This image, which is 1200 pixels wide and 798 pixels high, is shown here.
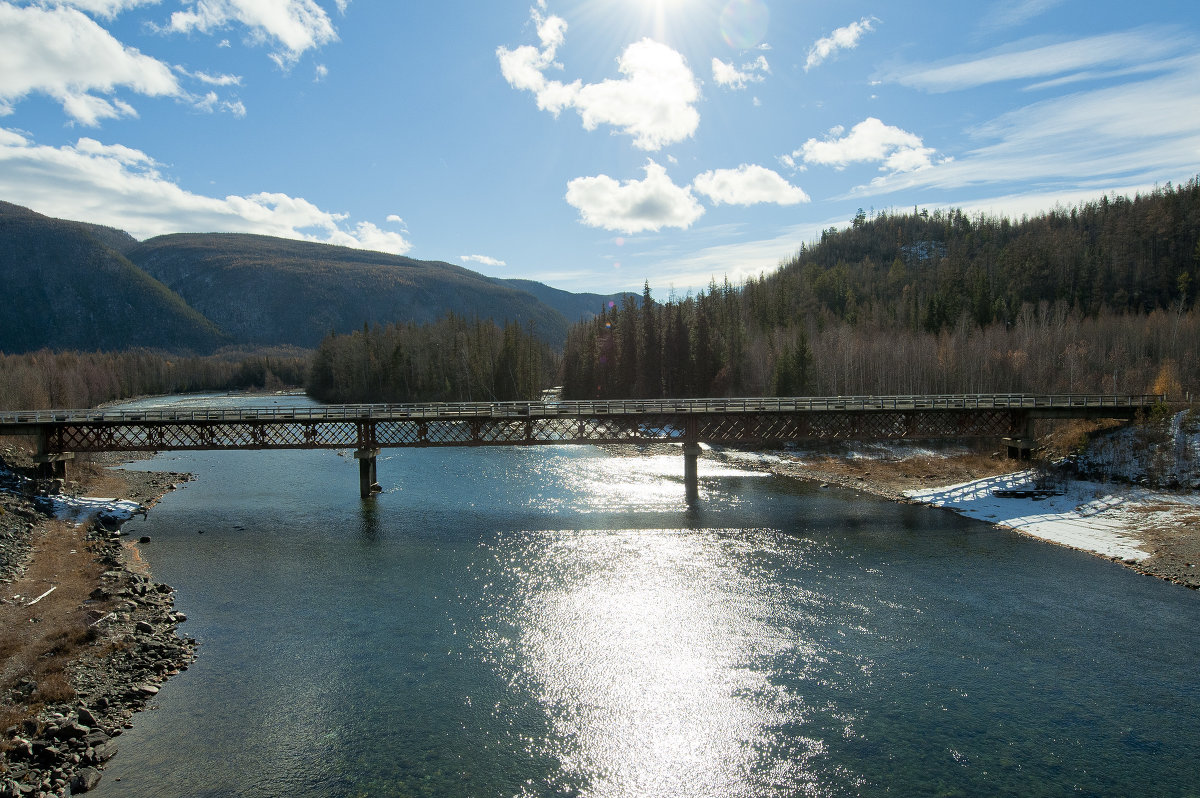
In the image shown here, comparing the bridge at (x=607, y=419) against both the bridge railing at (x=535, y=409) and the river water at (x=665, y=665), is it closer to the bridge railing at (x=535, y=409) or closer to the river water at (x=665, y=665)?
the bridge railing at (x=535, y=409)

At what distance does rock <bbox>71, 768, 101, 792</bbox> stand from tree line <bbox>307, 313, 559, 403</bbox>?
105881 millimetres

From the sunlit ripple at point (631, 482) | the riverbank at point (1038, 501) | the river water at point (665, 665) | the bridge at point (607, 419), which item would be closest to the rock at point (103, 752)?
the river water at point (665, 665)

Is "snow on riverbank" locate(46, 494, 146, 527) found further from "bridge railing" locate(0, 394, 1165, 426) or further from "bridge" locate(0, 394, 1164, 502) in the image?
"bridge railing" locate(0, 394, 1165, 426)

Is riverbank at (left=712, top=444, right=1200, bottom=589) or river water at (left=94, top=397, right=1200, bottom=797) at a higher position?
riverbank at (left=712, top=444, right=1200, bottom=589)

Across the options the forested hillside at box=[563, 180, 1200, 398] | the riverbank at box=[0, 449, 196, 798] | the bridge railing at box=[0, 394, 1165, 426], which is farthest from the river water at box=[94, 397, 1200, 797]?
the forested hillside at box=[563, 180, 1200, 398]

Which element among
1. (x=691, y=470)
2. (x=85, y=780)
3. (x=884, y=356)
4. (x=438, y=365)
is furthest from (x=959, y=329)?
(x=85, y=780)

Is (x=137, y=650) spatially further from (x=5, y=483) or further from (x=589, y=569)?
(x=5, y=483)

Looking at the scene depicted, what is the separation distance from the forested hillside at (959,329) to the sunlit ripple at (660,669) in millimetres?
65843

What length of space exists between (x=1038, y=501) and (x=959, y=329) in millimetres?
66507

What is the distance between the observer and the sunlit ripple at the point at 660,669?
19.0 meters

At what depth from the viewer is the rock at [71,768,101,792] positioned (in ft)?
57.9

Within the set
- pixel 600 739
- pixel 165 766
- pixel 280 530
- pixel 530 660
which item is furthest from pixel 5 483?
pixel 600 739

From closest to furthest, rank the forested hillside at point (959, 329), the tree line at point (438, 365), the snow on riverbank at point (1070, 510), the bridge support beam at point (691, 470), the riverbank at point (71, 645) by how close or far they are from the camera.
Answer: the riverbank at point (71, 645)
the snow on riverbank at point (1070, 510)
the bridge support beam at point (691, 470)
the forested hillside at point (959, 329)
the tree line at point (438, 365)

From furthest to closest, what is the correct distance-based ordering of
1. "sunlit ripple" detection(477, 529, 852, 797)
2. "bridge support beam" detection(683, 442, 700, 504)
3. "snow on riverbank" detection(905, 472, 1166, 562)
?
"bridge support beam" detection(683, 442, 700, 504), "snow on riverbank" detection(905, 472, 1166, 562), "sunlit ripple" detection(477, 529, 852, 797)
